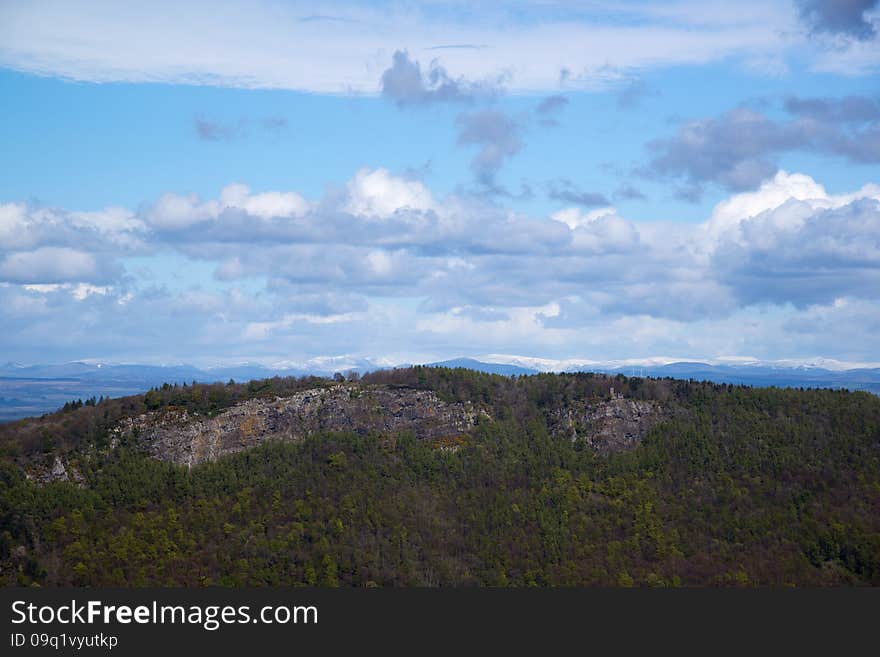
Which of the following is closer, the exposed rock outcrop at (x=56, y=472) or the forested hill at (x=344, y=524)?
the forested hill at (x=344, y=524)

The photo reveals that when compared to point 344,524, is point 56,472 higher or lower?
higher

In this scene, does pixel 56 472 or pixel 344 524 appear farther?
pixel 56 472

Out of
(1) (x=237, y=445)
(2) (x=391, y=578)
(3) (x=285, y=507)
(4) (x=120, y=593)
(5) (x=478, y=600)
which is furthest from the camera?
(1) (x=237, y=445)

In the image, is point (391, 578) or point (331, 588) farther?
point (391, 578)

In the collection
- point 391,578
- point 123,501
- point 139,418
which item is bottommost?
point 391,578

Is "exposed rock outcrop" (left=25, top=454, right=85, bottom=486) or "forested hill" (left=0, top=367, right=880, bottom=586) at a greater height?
"exposed rock outcrop" (left=25, top=454, right=85, bottom=486)

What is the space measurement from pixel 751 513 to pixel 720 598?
144ft

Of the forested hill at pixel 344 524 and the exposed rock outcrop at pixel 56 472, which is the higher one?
the exposed rock outcrop at pixel 56 472

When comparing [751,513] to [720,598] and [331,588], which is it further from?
[331,588]

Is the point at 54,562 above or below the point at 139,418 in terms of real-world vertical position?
below

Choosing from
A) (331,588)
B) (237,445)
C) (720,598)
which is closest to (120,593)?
(331,588)

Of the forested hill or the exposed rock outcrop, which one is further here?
the exposed rock outcrop

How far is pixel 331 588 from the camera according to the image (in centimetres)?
16112

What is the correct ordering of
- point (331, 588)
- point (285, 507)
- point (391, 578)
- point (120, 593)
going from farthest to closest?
point (285, 507), point (391, 578), point (331, 588), point (120, 593)
